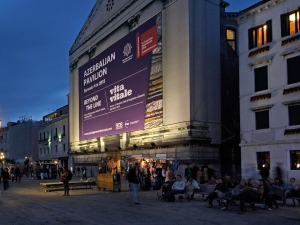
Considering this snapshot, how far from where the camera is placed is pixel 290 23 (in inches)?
1014

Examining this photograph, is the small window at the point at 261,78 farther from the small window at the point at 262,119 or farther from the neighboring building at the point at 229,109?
the neighboring building at the point at 229,109

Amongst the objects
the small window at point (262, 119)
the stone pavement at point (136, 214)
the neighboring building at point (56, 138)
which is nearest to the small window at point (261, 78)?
the small window at point (262, 119)

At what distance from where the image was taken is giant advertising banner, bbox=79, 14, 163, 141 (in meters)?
36.6

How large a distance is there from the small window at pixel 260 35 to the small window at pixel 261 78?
69.8 inches

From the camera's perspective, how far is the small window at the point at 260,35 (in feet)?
88.6

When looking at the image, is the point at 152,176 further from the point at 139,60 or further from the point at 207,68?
the point at 139,60

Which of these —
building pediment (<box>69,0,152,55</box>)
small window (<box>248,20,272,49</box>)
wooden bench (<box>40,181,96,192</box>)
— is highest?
building pediment (<box>69,0,152,55</box>)

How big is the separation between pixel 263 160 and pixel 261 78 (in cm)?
555

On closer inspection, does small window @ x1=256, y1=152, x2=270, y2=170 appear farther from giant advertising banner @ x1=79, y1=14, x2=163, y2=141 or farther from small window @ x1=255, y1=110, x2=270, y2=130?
giant advertising banner @ x1=79, y1=14, x2=163, y2=141

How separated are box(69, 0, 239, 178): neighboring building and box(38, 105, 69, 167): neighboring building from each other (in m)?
18.0

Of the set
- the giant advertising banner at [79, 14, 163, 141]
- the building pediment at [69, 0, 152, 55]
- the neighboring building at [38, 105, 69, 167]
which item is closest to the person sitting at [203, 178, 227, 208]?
the giant advertising banner at [79, 14, 163, 141]

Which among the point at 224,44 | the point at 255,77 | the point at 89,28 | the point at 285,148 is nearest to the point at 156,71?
the point at 224,44

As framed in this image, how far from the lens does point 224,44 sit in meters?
35.5

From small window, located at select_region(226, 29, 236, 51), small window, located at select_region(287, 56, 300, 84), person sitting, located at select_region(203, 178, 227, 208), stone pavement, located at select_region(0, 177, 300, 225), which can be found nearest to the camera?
stone pavement, located at select_region(0, 177, 300, 225)
